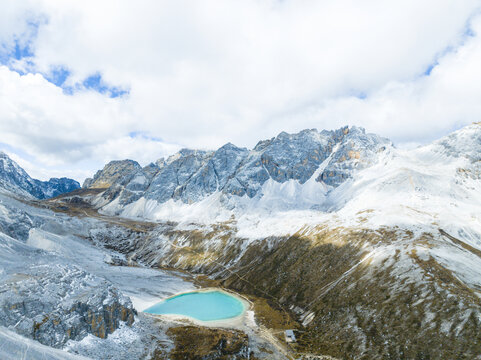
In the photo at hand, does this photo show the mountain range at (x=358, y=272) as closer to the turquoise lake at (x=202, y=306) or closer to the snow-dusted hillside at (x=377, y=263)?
the snow-dusted hillside at (x=377, y=263)

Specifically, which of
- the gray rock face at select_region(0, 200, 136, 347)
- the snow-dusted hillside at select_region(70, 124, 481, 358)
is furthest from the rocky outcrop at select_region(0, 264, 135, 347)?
the snow-dusted hillside at select_region(70, 124, 481, 358)

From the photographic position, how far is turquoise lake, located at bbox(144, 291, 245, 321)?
8919 cm

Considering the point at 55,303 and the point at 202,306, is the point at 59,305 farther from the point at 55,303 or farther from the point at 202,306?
the point at 202,306

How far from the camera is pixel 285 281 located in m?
109

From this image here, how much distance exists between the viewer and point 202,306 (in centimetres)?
9875

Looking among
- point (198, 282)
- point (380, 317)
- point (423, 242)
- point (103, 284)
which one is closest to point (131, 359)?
point (103, 284)

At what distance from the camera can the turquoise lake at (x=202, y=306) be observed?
89.2 meters

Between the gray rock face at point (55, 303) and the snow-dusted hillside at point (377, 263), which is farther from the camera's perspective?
the snow-dusted hillside at point (377, 263)

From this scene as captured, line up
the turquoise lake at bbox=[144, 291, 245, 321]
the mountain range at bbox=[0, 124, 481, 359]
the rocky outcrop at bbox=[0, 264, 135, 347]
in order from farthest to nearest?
the turquoise lake at bbox=[144, 291, 245, 321]
the mountain range at bbox=[0, 124, 481, 359]
the rocky outcrop at bbox=[0, 264, 135, 347]

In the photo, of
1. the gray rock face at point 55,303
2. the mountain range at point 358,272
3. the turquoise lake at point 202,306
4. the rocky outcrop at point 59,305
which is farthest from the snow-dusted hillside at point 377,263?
the gray rock face at point 55,303

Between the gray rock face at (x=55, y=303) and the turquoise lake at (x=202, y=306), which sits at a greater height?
the gray rock face at (x=55, y=303)

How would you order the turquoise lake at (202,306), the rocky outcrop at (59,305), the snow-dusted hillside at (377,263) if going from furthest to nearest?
the turquoise lake at (202,306)
the snow-dusted hillside at (377,263)
the rocky outcrop at (59,305)

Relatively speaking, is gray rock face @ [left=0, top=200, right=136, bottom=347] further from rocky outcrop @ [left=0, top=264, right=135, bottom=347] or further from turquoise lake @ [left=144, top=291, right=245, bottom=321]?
turquoise lake @ [left=144, top=291, right=245, bottom=321]

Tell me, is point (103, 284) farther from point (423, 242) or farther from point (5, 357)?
point (423, 242)
